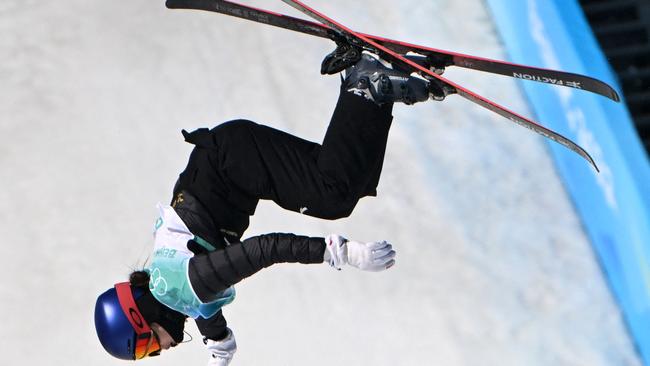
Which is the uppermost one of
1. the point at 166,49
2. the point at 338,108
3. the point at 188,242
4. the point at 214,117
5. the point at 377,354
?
the point at 166,49

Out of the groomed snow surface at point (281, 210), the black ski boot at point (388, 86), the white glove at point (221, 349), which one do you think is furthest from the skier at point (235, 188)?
the groomed snow surface at point (281, 210)

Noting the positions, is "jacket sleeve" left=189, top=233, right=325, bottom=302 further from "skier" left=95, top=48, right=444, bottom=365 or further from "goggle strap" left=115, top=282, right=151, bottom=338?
"goggle strap" left=115, top=282, right=151, bottom=338

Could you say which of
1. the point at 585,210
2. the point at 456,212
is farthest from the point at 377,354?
the point at 585,210

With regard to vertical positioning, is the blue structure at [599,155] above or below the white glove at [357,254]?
above

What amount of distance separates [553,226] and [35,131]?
2718mm

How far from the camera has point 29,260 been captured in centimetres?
499

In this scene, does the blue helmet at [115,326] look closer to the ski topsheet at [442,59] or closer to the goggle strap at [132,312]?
→ the goggle strap at [132,312]

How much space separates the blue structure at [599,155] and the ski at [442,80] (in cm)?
85

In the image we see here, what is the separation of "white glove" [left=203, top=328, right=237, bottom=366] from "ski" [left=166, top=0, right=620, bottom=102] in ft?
4.08

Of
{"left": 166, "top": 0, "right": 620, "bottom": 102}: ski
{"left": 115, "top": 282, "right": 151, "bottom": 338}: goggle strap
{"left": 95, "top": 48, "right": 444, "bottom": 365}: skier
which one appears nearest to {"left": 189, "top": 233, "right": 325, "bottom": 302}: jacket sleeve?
{"left": 95, "top": 48, "right": 444, "bottom": 365}: skier

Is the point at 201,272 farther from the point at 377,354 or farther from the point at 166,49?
the point at 166,49

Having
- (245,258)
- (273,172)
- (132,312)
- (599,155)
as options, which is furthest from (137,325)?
(599,155)

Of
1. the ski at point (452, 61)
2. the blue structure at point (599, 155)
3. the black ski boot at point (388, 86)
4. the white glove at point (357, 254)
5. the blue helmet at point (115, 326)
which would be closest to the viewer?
the white glove at point (357, 254)

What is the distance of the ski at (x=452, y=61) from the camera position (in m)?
3.38
